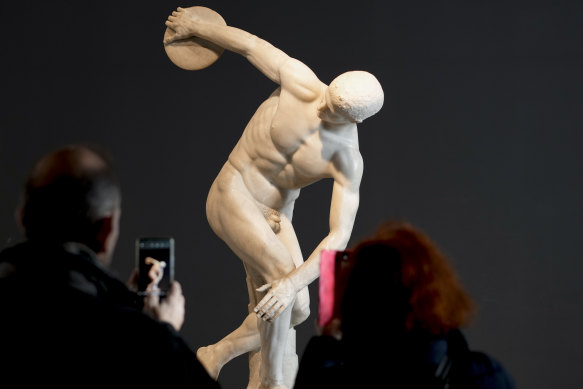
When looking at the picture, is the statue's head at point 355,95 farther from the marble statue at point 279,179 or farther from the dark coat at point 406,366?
the dark coat at point 406,366

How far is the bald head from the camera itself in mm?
1703

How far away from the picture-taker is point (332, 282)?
1876 millimetres

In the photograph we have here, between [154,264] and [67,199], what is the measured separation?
36cm

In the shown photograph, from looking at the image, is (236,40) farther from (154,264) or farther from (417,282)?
(417,282)

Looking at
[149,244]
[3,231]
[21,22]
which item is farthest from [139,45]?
[149,244]

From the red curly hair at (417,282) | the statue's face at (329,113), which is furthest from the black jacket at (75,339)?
the statue's face at (329,113)

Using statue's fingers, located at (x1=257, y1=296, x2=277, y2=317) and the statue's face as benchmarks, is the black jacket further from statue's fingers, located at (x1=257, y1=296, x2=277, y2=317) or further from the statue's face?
the statue's face

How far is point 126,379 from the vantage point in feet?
5.29

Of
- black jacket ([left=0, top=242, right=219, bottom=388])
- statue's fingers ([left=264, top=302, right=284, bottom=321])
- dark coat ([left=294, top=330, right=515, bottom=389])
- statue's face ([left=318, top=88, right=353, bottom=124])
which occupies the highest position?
statue's face ([left=318, top=88, right=353, bottom=124])

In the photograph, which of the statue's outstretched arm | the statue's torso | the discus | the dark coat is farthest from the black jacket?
the discus

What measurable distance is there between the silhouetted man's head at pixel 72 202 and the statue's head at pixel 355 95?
191 centimetres

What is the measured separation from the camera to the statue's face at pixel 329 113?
3617 mm

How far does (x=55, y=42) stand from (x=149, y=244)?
4.36 meters

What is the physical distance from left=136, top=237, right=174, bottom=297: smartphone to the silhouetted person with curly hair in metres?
0.39
